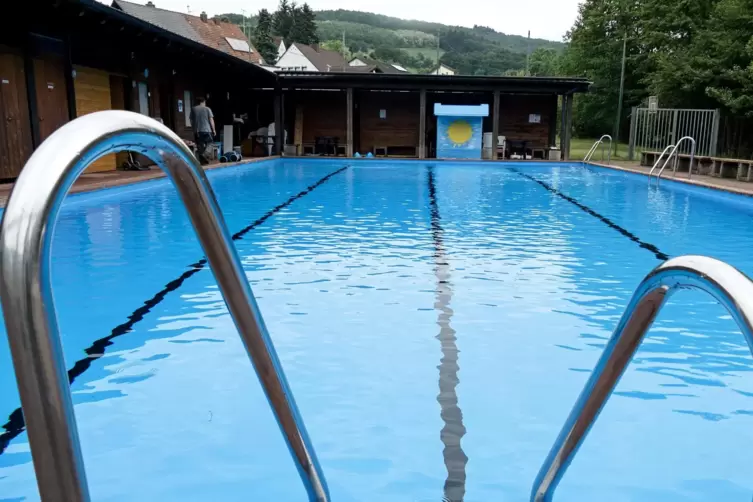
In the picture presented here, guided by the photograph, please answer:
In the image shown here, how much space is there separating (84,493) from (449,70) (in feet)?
378

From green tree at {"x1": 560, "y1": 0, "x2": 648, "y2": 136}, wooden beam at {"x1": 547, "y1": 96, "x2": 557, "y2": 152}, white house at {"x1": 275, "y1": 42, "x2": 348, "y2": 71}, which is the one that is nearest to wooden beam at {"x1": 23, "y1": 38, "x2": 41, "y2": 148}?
wooden beam at {"x1": 547, "y1": 96, "x2": 557, "y2": 152}

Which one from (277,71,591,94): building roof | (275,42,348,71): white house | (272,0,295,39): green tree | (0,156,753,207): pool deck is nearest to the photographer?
(0,156,753,207): pool deck

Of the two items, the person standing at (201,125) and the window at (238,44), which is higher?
the window at (238,44)

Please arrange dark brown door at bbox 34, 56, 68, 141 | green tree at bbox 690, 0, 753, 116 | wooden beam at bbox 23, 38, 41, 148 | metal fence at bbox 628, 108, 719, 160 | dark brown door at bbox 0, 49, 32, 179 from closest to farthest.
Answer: dark brown door at bbox 0, 49, 32, 179 < wooden beam at bbox 23, 38, 41, 148 < dark brown door at bbox 34, 56, 68, 141 < metal fence at bbox 628, 108, 719, 160 < green tree at bbox 690, 0, 753, 116

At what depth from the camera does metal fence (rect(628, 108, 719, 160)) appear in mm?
18719

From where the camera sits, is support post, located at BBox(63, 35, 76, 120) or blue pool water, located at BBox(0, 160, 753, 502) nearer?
blue pool water, located at BBox(0, 160, 753, 502)

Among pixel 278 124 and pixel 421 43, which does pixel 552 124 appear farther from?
pixel 421 43

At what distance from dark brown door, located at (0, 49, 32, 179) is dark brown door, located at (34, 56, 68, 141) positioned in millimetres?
311

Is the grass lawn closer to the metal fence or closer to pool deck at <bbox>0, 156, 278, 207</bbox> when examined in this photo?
the metal fence

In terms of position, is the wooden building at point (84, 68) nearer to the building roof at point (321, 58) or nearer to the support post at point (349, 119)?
the support post at point (349, 119)

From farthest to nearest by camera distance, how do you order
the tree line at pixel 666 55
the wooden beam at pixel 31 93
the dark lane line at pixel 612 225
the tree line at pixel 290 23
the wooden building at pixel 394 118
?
the tree line at pixel 290 23
the wooden building at pixel 394 118
the tree line at pixel 666 55
the wooden beam at pixel 31 93
the dark lane line at pixel 612 225

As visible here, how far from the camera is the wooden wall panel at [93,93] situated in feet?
43.8

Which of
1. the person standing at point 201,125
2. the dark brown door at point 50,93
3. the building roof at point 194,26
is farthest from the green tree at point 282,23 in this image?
the dark brown door at point 50,93

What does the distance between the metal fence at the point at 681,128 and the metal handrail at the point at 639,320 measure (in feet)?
59.5
